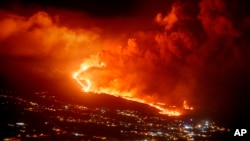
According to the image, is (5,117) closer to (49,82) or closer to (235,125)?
(49,82)

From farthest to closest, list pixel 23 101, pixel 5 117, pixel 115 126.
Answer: pixel 23 101
pixel 115 126
pixel 5 117

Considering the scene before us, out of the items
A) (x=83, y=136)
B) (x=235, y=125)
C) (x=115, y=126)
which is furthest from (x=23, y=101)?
(x=235, y=125)

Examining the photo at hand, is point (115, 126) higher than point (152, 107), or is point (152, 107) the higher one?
point (152, 107)

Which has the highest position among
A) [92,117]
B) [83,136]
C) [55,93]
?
[55,93]

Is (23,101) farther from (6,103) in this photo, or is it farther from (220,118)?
(220,118)

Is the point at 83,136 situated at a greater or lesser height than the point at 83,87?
lesser

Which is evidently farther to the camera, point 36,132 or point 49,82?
point 49,82

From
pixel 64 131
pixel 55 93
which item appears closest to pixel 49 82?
pixel 55 93

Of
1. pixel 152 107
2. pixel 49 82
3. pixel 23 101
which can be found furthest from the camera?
pixel 49 82

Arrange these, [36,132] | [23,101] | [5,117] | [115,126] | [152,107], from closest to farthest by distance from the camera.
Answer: [36,132] < [5,117] < [115,126] < [23,101] < [152,107]
